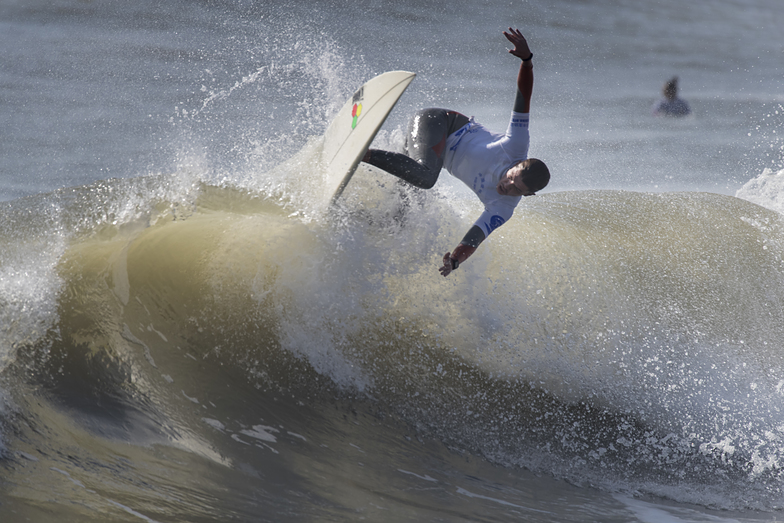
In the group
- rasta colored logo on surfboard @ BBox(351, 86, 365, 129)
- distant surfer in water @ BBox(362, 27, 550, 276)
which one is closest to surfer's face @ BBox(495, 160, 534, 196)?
distant surfer in water @ BBox(362, 27, 550, 276)

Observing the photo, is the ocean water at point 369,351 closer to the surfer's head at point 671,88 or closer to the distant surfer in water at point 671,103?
the distant surfer in water at point 671,103

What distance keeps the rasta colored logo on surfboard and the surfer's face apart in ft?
2.44

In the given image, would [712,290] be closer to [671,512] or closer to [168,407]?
[671,512]

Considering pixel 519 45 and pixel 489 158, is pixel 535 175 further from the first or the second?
pixel 519 45

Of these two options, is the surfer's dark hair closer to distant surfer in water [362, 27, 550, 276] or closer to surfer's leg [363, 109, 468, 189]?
distant surfer in water [362, 27, 550, 276]

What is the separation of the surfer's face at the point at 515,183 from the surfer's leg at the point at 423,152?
1.02 ft

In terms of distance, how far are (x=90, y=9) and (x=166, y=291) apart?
5.14 metres

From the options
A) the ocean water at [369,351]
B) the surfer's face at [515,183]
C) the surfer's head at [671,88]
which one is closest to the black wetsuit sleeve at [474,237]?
the surfer's face at [515,183]

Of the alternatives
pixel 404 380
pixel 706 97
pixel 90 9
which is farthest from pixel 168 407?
pixel 706 97

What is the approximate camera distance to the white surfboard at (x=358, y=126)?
2066mm

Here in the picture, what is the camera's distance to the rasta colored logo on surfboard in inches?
87.9

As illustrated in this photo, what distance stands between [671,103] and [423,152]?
672cm

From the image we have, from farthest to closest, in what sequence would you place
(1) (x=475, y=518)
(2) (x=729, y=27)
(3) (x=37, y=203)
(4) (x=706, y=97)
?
(2) (x=729, y=27), (4) (x=706, y=97), (3) (x=37, y=203), (1) (x=475, y=518)

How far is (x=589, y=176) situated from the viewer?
566 centimetres
